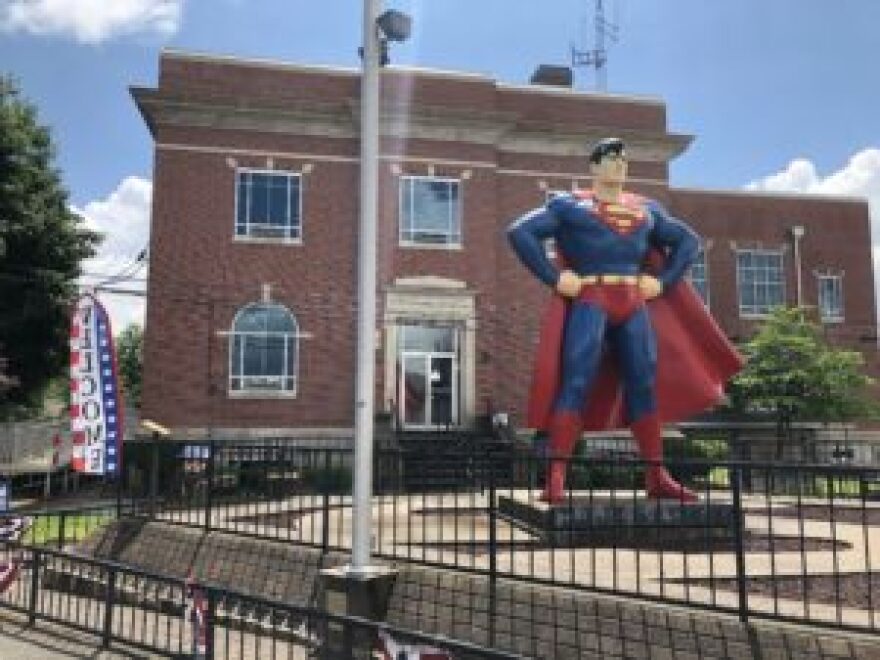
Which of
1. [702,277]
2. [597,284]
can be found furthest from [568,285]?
[702,277]

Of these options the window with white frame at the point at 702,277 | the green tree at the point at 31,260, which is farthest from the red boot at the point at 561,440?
the window with white frame at the point at 702,277

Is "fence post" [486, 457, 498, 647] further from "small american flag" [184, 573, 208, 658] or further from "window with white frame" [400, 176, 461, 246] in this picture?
"window with white frame" [400, 176, 461, 246]

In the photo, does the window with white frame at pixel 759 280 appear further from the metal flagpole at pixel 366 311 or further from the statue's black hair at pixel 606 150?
the metal flagpole at pixel 366 311

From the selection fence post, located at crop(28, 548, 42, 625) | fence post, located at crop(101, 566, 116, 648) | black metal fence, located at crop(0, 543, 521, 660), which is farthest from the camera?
fence post, located at crop(28, 548, 42, 625)

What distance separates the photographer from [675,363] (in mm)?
10109

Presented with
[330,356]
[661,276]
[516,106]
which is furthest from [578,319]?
[516,106]

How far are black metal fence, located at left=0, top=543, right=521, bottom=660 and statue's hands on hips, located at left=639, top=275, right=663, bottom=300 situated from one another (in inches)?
195

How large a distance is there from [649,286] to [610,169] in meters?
1.28

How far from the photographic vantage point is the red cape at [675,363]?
999cm

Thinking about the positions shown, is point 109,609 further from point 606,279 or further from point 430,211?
point 430,211

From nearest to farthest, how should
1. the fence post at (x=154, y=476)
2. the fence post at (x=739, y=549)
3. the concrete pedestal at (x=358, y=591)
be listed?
the fence post at (x=739, y=549), the concrete pedestal at (x=358, y=591), the fence post at (x=154, y=476)

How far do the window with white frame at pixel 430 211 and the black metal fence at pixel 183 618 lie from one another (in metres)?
17.9

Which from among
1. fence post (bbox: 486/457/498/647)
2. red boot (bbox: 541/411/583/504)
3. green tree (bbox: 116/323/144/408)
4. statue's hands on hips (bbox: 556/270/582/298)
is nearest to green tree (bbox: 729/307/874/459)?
statue's hands on hips (bbox: 556/270/582/298)

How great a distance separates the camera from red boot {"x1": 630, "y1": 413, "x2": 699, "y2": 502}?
9109 millimetres
